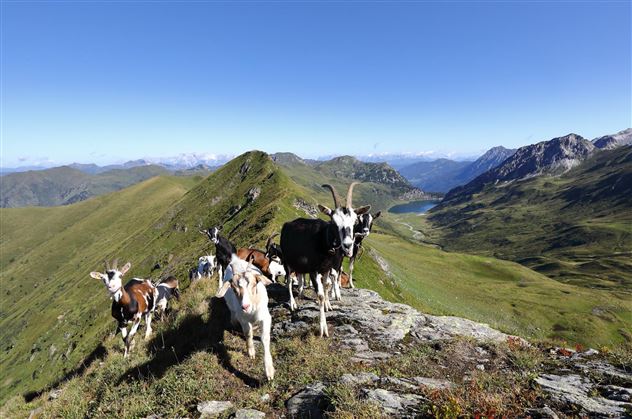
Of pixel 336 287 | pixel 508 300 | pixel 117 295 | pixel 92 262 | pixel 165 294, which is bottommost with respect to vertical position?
pixel 92 262

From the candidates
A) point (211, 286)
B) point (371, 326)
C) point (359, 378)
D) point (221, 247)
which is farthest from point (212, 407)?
point (221, 247)

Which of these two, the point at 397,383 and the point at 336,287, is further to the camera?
the point at 336,287

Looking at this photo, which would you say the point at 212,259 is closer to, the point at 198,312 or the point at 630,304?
the point at 198,312

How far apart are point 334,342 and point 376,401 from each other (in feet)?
13.9

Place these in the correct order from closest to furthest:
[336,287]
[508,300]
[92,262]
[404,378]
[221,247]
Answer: [404,378] → [336,287] → [221,247] → [508,300] → [92,262]

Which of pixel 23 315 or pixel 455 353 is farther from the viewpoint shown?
pixel 23 315

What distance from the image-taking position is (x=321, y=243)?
12.4 meters

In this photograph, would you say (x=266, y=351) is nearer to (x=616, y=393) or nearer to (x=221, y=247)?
(x=616, y=393)

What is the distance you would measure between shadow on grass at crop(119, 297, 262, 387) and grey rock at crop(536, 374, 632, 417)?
677 cm

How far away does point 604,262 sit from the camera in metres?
162

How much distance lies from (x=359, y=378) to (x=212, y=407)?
3507 mm

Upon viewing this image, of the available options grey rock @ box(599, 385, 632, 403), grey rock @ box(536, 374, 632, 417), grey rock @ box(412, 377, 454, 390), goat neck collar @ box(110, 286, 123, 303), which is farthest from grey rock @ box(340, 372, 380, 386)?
goat neck collar @ box(110, 286, 123, 303)

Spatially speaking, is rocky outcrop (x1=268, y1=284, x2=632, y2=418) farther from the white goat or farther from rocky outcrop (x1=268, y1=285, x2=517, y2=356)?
the white goat

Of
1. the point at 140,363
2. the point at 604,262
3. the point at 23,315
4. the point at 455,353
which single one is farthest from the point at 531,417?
the point at 604,262
